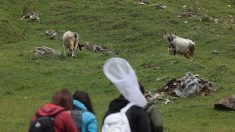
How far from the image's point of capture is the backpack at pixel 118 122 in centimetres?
828

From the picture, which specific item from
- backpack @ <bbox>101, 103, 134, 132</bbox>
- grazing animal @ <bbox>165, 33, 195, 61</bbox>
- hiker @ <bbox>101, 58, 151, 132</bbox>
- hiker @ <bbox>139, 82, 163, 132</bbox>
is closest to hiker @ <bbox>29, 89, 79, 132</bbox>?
backpack @ <bbox>101, 103, 134, 132</bbox>

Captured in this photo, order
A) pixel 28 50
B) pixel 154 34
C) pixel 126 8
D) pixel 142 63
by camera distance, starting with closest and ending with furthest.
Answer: pixel 142 63 < pixel 28 50 < pixel 154 34 < pixel 126 8

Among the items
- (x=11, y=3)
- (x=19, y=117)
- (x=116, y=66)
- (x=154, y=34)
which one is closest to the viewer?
(x=116, y=66)

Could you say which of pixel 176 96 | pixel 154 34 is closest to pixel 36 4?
pixel 154 34

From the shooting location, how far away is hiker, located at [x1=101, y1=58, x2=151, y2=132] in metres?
8.30

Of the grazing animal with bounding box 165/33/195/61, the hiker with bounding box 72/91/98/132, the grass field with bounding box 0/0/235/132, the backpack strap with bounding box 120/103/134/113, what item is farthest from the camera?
the grazing animal with bounding box 165/33/195/61

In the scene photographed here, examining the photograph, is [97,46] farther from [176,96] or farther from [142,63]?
[176,96]

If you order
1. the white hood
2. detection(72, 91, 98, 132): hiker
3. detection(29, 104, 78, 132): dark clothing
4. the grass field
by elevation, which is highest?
the white hood

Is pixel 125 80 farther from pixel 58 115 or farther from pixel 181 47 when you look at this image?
pixel 181 47

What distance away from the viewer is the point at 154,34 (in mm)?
36656

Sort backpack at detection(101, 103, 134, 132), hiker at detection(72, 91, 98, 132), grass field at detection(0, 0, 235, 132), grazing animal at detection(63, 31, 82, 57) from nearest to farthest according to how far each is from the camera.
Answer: backpack at detection(101, 103, 134, 132) < hiker at detection(72, 91, 98, 132) < grass field at detection(0, 0, 235, 132) < grazing animal at detection(63, 31, 82, 57)

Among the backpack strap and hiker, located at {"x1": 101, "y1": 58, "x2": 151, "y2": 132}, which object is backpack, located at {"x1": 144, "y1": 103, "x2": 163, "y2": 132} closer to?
hiker, located at {"x1": 101, "y1": 58, "x2": 151, "y2": 132}

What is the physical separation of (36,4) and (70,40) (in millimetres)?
17759

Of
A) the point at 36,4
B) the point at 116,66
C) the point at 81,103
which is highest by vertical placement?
the point at 116,66
